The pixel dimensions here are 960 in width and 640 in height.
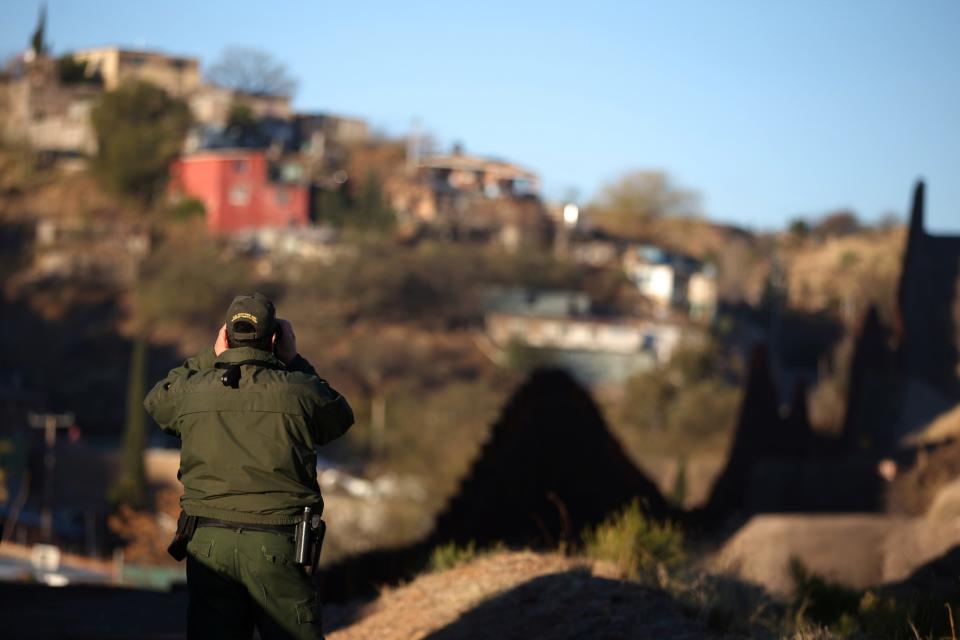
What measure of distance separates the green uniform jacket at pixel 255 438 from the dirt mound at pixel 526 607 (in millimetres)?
2661

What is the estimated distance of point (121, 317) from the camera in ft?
295

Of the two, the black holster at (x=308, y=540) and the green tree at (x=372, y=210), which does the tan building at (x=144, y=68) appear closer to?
the green tree at (x=372, y=210)

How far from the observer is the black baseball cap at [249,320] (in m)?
6.14

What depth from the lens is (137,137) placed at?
107m

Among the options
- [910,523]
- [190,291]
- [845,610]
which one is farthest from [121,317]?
[845,610]

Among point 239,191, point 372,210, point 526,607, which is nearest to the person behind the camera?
point 526,607

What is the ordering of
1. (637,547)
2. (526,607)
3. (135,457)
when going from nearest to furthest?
1. (526,607)
2. (637,547)
3. (135,457)

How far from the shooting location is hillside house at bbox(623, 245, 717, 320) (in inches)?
3797

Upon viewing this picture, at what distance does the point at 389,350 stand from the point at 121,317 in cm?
1987

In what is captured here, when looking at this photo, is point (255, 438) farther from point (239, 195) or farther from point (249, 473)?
point (239, 195)

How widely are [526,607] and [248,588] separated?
3.22 m

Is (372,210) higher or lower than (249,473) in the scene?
lower

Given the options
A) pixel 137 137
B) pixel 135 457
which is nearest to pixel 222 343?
pixel 135 457

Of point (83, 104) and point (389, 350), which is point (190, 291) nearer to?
point (389, 350)
